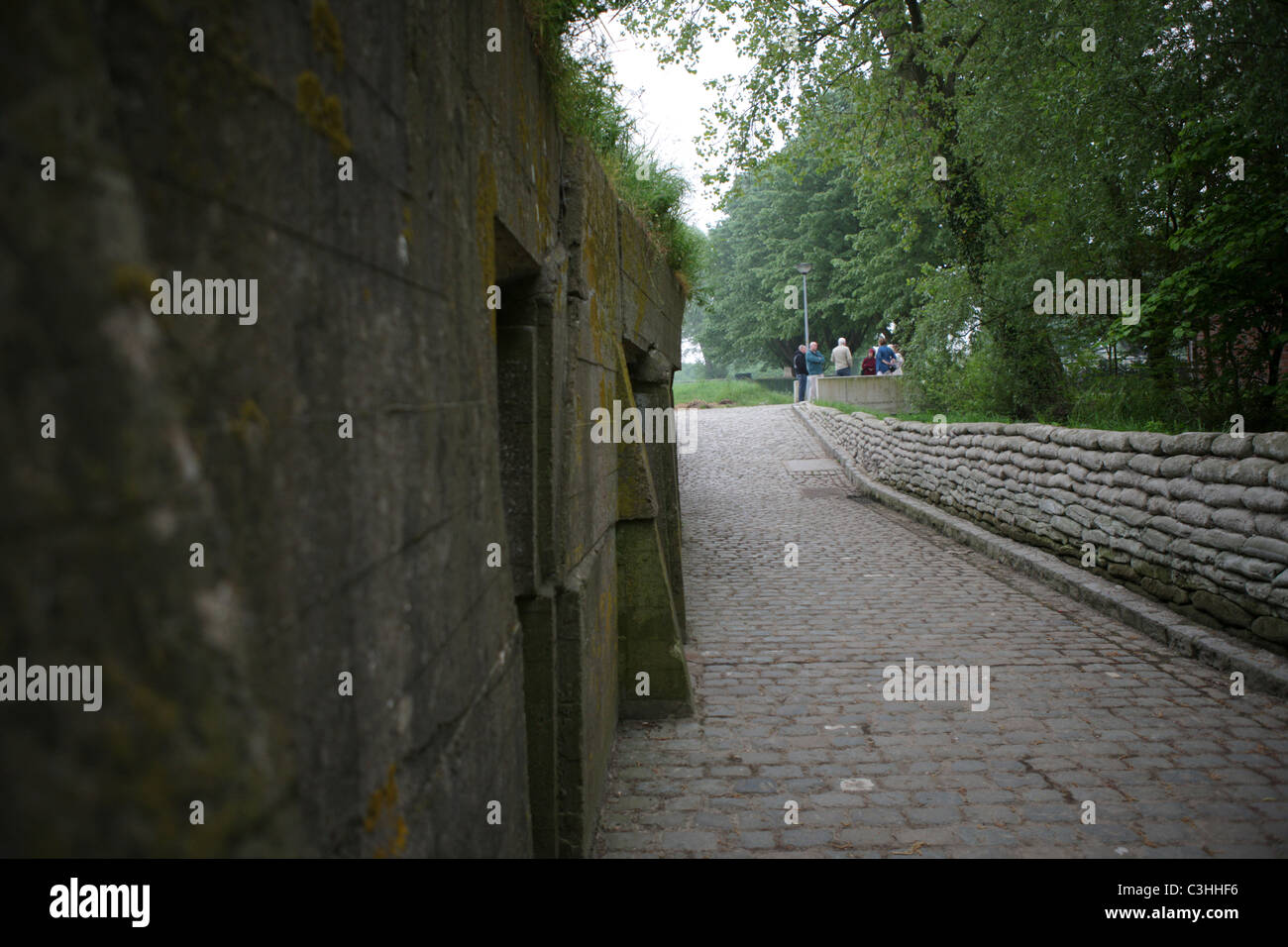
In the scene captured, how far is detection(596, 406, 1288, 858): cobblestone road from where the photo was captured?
13.2 feet

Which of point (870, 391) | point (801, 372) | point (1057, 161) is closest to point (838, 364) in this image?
point (801, 372)

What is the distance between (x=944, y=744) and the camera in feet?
16.7

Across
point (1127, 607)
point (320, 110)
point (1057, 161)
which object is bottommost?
point (1127, 607)

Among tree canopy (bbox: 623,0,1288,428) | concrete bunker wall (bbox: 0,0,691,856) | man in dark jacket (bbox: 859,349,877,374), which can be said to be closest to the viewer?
concrete bunker wall (bbox: 0,0,691,856)

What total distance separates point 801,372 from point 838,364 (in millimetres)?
1679

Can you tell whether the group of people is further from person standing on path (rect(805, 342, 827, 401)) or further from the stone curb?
the stone curb

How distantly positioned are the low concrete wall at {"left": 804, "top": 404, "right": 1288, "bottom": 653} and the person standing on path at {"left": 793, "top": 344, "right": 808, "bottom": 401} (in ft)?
57.9

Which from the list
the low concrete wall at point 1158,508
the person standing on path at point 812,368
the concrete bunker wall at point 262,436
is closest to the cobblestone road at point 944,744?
the low concrete wall at point 1158,508

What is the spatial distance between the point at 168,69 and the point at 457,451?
1146mm

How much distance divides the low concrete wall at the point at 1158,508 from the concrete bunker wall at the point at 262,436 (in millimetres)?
5746

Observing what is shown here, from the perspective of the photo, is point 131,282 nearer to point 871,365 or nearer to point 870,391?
point 870,391

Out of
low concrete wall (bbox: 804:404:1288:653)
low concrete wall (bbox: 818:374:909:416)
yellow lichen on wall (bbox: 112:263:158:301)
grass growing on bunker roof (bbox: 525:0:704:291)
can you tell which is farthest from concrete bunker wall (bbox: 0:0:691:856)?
low concrete wall (bbox: 818:374:909:416)

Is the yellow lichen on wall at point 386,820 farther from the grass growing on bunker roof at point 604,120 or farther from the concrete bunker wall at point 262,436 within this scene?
the grass growing on bunker roof at point 604,120

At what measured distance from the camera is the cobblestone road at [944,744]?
13.2ft
